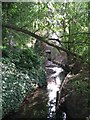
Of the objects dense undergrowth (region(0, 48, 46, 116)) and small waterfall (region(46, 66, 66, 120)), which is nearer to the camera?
dense undergrowth (region(0, 48, 46, 116))

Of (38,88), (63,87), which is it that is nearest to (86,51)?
(63,87)

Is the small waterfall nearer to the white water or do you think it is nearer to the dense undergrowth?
the white water

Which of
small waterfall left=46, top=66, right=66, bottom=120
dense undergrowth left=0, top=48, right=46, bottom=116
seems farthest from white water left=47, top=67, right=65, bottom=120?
dense undergrowth left=0, top=48, right=46, bottom=116

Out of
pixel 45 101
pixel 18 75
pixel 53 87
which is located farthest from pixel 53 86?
pixel 18 75

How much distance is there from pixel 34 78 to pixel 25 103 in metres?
0.59

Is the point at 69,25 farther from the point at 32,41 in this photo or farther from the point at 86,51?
the point at 86,51

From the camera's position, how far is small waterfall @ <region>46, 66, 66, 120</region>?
8.69 feet

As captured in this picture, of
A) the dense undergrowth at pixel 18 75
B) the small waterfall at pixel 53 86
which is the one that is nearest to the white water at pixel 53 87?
the small waterfall at pixel 53 86

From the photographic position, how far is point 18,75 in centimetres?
288

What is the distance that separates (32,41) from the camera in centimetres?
294

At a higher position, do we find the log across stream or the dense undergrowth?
the dense undergrowth

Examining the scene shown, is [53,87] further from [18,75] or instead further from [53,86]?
[18,75]

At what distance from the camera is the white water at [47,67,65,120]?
2.65 meters

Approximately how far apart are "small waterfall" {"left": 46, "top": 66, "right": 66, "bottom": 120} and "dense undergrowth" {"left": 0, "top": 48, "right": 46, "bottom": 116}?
0.16 meters
